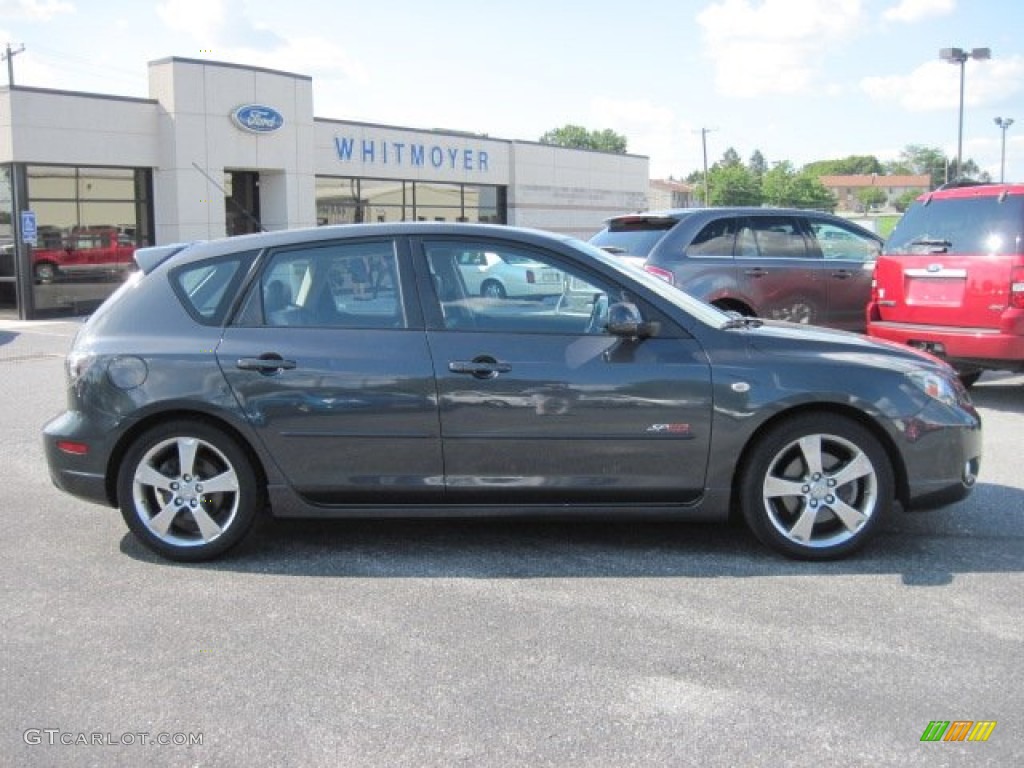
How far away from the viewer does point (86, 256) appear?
74.3 ft

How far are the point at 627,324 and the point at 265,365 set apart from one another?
5.53ft

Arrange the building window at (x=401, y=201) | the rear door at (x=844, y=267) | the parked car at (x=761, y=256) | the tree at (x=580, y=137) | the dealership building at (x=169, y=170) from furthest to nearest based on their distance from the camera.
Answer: the tree at (x=580, y=137), the building window at (x=401, y=201), the dealership building at (x=169, y=170), the rear door at (x=844, y=267), the parked car at (x=761, y=256)

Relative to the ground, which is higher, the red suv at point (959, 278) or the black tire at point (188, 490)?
the red suv at point (959, 278)

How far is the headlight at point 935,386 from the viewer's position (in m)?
4.80

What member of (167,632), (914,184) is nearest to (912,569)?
(167,632)

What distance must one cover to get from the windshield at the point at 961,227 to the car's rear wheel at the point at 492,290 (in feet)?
17.1

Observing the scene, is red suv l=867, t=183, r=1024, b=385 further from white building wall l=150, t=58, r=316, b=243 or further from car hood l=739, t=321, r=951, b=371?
white building wall l=150, t=58, r=316, b=243

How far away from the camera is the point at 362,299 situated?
4.88m

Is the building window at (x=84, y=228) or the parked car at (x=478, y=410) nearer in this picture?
the parked car at (x=478, y=410)

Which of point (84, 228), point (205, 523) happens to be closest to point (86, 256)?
point (84, 228)

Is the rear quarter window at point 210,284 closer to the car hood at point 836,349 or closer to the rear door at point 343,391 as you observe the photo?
the rear door at point 343,391

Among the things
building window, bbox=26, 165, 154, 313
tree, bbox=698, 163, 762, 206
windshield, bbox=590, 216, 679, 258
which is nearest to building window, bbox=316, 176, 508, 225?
building window, bbox=26, 165, 154, 313

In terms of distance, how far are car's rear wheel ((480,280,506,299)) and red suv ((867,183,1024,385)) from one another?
5.11m

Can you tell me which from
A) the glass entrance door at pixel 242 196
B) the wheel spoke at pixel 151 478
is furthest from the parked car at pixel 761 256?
the glass entrance door at pixel 242 196
